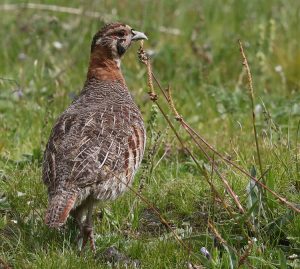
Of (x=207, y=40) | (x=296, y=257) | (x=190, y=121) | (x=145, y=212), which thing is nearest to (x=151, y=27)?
(x=207, y=40)

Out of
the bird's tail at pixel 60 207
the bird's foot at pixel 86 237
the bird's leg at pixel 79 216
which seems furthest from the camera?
the bird's leg at pixel 79 216

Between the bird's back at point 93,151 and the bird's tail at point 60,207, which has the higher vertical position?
the bird's back at point 93,151

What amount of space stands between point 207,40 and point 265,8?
4.35 feet

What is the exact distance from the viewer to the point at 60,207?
5.03m

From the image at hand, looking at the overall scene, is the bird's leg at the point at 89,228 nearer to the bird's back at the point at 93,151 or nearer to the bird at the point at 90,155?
the bird at the point at 90,155

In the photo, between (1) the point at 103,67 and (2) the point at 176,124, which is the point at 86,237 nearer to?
(1) the point at 103,67

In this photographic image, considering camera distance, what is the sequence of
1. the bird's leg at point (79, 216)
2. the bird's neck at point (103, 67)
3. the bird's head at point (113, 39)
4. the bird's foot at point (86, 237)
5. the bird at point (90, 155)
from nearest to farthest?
1. the bird at point (90, 155)
2. the bird's foot at point (86, 237)
3. the bird's leg at point (79, 216)
4. the bird's neck at point (103, 67)
5. the bird's head at point (113, 39)

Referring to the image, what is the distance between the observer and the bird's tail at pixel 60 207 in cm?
498

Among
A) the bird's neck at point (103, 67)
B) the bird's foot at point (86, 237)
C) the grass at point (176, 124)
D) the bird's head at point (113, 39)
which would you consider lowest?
the bird's foot at point (86, 237)

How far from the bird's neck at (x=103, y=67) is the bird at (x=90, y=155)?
8.0 inches

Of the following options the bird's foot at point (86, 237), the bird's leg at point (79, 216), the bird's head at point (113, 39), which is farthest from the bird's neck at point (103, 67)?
the bird's foot at point (86, 237)

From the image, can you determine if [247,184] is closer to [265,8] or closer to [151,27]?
[151,27]

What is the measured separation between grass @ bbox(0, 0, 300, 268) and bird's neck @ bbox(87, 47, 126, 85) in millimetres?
535

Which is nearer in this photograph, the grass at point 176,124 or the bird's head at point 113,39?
the grass at point 176,124
